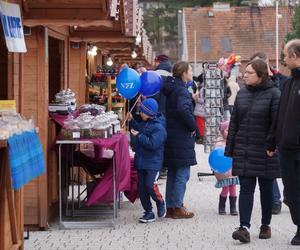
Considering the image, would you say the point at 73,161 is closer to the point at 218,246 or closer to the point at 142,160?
the point at 142,160

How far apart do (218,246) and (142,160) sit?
1.76 meters

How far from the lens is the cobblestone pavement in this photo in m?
8.38

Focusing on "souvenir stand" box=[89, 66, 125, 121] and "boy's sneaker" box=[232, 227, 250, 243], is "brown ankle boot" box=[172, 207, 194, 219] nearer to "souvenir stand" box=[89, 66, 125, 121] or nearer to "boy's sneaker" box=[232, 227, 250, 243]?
"boy's sneaker" box=[232, 227, 250, 243]

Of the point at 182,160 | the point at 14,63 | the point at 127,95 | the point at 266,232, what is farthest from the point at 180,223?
the point at 14,63

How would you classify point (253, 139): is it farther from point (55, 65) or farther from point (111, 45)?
point (111, 45)

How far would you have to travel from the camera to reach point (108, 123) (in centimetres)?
955

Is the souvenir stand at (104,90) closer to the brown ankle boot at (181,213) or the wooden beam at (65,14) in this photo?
the brown ankle boot at (181,213)

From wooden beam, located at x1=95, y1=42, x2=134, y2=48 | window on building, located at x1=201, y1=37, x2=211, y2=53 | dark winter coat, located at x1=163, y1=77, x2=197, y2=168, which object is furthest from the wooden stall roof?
A: window on building, located at x1=201, y1=37, x2=211, y2=53

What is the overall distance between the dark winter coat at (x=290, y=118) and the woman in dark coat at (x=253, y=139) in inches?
5.7

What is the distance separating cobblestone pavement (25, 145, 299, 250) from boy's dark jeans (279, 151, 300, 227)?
50 centimetres

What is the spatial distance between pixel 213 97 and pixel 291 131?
31.1ft

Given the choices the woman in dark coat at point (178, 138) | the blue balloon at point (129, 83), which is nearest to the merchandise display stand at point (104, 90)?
the blue balloon at point (129, 83)

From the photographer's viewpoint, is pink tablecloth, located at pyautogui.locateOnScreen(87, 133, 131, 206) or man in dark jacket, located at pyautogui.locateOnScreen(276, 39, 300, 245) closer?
man in dark jacket, located at pyautogui.locateOnScreen(276, 39, 300, 245)

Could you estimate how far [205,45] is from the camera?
62.9 m
